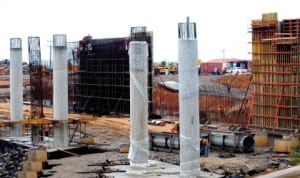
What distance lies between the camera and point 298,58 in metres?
25.2

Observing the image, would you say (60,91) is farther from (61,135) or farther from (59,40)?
(59,40)

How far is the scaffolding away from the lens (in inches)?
1000

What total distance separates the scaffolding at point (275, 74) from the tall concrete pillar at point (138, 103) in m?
9.33

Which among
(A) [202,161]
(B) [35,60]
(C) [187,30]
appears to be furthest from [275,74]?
(B) [35,60]

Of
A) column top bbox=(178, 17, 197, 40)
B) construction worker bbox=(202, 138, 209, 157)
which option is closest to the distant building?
construction worker bbox=(202, 138, 209, 157)

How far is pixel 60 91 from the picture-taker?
25.4 m

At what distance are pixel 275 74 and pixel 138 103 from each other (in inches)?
394

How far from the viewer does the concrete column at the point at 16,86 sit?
29.4 meters

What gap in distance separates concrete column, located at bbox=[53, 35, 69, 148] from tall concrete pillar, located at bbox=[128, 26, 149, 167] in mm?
7306

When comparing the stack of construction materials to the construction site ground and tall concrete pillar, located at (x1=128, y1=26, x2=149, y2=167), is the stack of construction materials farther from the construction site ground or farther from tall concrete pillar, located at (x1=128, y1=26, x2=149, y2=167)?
tall concrete pillar, located at (x1=128, y1=26, x2=149, y2=167)

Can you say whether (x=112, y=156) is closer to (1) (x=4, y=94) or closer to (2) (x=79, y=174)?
(2) (x=79, y=174)

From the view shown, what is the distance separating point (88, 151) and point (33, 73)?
9.54m

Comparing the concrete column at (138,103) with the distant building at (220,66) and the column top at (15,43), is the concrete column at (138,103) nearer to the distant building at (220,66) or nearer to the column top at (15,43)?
the column top at (15,43)

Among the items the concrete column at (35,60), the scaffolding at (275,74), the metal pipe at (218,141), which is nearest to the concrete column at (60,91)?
the metal pipe at (218,141)
